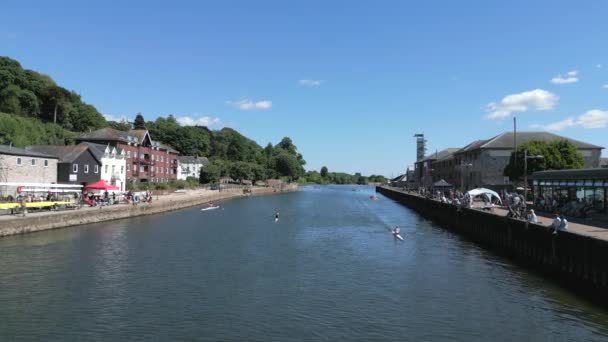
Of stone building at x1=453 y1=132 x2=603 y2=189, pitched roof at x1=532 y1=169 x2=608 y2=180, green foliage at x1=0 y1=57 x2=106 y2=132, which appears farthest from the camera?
green foliage at x1=0 y1=57 x2=106 y2=132

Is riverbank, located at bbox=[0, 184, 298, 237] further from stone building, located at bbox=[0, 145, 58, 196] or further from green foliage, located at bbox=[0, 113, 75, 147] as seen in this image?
green foliage, located at bbox=[0, 113, 75, 147]

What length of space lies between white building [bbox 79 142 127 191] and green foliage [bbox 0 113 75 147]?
631 inches

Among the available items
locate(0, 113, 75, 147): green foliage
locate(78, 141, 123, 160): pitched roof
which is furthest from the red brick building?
locate(78, 141, 123, 160): pitched roof

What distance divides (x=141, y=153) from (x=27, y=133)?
2137 centimetres

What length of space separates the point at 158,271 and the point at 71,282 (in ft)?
15.5

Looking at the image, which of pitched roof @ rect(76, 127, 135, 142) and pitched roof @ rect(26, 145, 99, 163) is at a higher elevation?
pitched roof @ rect(76, 127, 135, 142)

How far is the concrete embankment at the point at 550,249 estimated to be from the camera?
22.5 metres

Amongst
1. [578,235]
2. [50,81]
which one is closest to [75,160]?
[578,235]

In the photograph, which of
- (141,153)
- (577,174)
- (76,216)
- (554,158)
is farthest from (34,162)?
(554,158)

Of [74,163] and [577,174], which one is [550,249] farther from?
[74,163]

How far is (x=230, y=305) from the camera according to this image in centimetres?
2014

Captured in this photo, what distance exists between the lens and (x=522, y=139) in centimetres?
8269

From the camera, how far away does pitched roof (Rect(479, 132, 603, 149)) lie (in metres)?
78.9

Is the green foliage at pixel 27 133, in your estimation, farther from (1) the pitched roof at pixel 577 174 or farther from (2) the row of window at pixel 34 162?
(1) the pitched roof at pixel 577 174
